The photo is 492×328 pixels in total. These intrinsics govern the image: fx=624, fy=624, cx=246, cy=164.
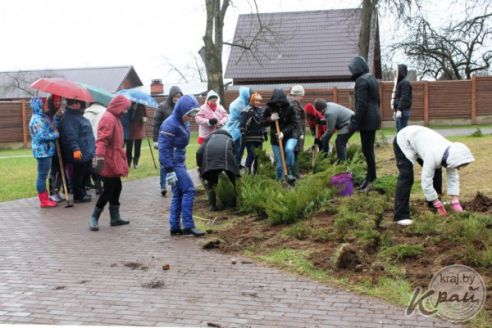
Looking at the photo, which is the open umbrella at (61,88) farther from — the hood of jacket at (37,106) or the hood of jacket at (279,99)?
the hood of jacket at (279,99)

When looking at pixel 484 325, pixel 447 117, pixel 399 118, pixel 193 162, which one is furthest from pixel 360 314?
pixel 447 117

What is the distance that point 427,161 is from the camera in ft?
23.0

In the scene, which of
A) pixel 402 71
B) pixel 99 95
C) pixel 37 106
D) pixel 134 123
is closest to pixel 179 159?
pixel 37 106

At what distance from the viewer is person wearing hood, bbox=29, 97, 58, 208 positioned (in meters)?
10.2

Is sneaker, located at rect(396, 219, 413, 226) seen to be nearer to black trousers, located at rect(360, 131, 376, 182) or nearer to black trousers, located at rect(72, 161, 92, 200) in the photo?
black trousers, located at rect(360, 131, 376, 182)

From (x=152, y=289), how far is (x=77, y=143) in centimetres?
573

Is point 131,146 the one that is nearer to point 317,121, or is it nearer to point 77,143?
point 77,143

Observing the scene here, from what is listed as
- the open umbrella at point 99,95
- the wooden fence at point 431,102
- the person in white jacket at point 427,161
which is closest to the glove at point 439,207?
the person in white jacket at point 427,161

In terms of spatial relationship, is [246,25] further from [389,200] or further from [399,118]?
[389,200]

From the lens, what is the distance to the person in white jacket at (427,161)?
6.92 meters

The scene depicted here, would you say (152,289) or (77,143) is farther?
(77,143)

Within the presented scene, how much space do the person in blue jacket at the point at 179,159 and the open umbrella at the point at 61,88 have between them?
2.87m

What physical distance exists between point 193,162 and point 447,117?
60.9ft

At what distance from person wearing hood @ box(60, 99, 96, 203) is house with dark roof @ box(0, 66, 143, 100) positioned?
119 feet
